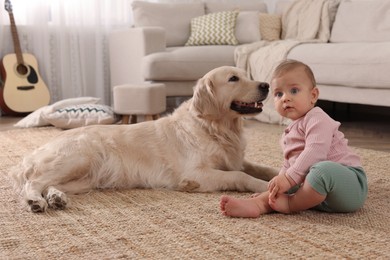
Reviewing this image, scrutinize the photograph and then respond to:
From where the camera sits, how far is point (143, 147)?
222 centimetres

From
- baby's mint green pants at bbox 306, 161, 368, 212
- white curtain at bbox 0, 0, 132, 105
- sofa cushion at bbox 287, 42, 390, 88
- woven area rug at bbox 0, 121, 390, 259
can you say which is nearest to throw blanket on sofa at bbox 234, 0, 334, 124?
sofa cushion at bbox 287, 42, 390, 88

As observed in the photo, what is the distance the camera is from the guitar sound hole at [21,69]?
5.36 meters

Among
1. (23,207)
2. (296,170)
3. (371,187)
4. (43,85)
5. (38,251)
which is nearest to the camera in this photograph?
(38,251)

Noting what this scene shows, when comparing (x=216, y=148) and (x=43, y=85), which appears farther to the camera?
(x=43, y=85)

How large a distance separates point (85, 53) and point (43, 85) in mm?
731

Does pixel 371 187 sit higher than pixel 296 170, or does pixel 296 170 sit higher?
pixel 296 170

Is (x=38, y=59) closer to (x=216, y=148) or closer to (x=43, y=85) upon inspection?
(x=43, y=85)

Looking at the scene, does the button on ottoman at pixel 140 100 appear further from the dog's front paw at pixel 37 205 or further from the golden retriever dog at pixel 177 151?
the dog's front paw at pixel 37 205

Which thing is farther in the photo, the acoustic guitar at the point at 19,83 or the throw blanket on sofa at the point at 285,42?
the acoustic guitar at the point at 19,83

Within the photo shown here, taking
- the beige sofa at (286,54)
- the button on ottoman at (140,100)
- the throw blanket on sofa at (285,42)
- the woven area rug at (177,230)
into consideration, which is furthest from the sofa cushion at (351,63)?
the woven area rug at (177,230)

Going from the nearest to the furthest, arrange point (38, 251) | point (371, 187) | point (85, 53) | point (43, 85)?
point (38, 251) < point (371, 187) < point (43, 85) < point (85, 53)

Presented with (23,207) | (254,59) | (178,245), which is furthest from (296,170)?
(254,59)

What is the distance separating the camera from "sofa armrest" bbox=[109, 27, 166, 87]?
15.8 ft

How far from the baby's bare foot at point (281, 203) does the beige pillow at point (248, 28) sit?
3.94m
